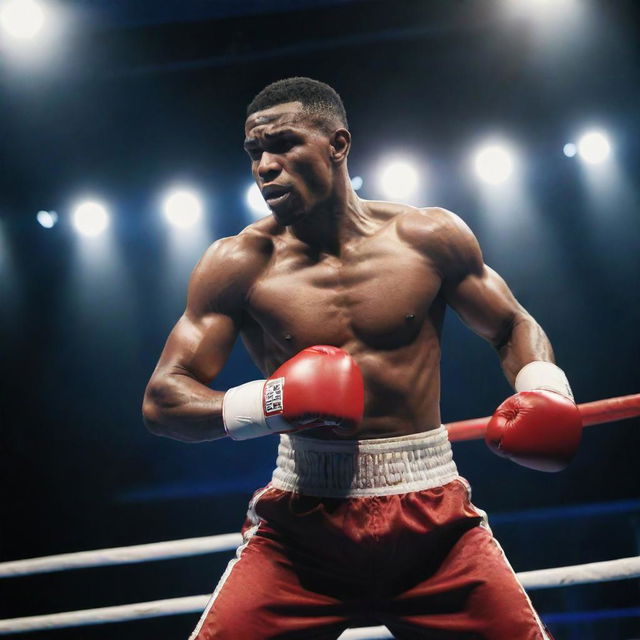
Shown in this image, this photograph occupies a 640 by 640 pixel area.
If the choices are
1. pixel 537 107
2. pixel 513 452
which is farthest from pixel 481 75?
pixel 513 452

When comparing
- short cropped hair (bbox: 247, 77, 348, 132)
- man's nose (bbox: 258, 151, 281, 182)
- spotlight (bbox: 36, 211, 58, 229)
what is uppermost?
spotlight (bbox: 36, 211, 58, 229)

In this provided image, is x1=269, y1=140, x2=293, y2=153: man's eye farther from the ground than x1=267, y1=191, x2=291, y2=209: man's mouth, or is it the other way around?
x1=269, y1=140, x2=293, y2=153: man's eye

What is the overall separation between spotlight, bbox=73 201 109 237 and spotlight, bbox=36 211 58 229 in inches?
7.8

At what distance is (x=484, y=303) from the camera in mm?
1670

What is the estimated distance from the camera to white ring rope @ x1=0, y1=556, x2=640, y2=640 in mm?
1791

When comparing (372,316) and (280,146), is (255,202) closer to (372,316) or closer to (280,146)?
(280,146)

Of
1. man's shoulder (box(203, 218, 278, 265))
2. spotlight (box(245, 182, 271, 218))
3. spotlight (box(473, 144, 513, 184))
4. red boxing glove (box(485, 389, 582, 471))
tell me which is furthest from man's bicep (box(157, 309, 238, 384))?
spotlight (box(473, 144, 513, 184))

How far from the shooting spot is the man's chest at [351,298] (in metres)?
1.57

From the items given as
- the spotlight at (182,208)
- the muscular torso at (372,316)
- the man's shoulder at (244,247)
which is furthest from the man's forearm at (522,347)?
the spotlight at (182,208)

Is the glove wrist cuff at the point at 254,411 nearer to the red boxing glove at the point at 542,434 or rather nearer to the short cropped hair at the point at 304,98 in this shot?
the red boxing glove at the point at 542,434

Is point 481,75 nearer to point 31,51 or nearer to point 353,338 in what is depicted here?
point 31,51

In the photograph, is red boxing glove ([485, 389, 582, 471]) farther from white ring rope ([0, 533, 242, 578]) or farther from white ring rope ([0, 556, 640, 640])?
white ring rope ([0, 533, 242, 578])

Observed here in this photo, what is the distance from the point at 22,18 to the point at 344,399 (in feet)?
12.0

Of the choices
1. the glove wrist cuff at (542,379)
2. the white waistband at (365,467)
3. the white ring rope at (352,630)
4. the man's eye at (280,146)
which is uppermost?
the man's eye at (280,146)
